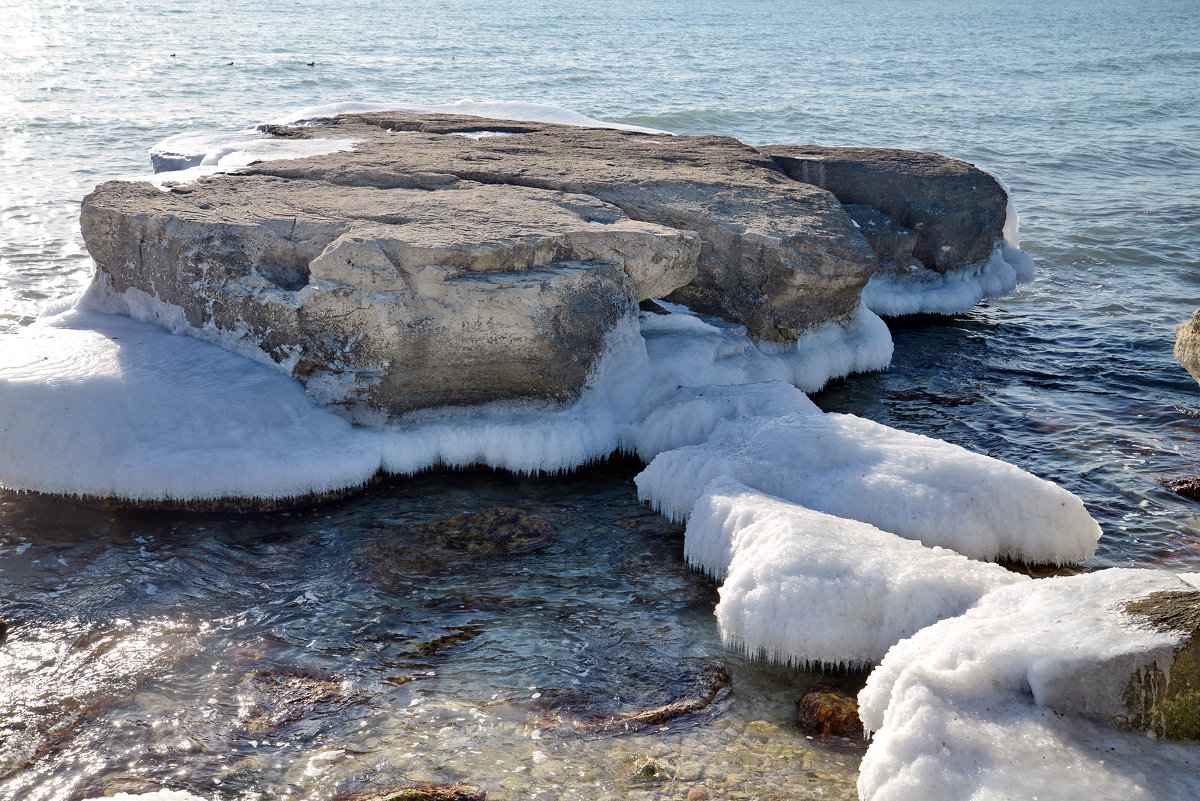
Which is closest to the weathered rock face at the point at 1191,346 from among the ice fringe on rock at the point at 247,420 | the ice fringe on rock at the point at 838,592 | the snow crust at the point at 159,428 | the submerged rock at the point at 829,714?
the ice fringe on rock at the point at 838,592

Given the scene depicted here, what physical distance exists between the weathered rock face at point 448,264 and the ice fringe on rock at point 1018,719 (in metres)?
3.76

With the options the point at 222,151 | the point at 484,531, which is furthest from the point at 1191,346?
the point at 222,151

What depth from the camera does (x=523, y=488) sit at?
6980 millimetres

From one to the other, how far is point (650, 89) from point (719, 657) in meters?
24.2

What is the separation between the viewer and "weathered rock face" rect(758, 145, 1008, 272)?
1071 centimetres

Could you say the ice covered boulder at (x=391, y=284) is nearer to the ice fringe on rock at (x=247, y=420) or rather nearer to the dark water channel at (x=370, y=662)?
the ice fringe on rock at (x=247, y=420)

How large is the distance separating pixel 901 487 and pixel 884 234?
5123 millimetres

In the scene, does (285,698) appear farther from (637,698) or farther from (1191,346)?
(1191,346)

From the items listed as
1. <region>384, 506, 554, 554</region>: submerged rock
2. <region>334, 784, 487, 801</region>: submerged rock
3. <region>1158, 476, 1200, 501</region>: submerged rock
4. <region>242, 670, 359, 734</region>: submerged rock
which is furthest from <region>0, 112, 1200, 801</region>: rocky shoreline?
<region>242, 670, 359, 734</region>: submerged rock

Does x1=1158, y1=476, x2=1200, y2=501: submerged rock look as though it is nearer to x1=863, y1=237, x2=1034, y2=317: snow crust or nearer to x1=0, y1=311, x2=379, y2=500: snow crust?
x1=863, y1=237, x2=1034, y2=317: snow crust

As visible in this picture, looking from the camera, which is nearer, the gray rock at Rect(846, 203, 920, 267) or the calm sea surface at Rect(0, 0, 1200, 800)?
the calm sea surface at Rect(0, 0, 1200, 800)

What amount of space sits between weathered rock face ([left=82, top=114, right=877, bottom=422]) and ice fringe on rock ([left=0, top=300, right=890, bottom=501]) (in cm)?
23

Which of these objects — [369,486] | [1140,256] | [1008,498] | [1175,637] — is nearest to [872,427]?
[1008,498]

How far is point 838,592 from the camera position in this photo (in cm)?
493
